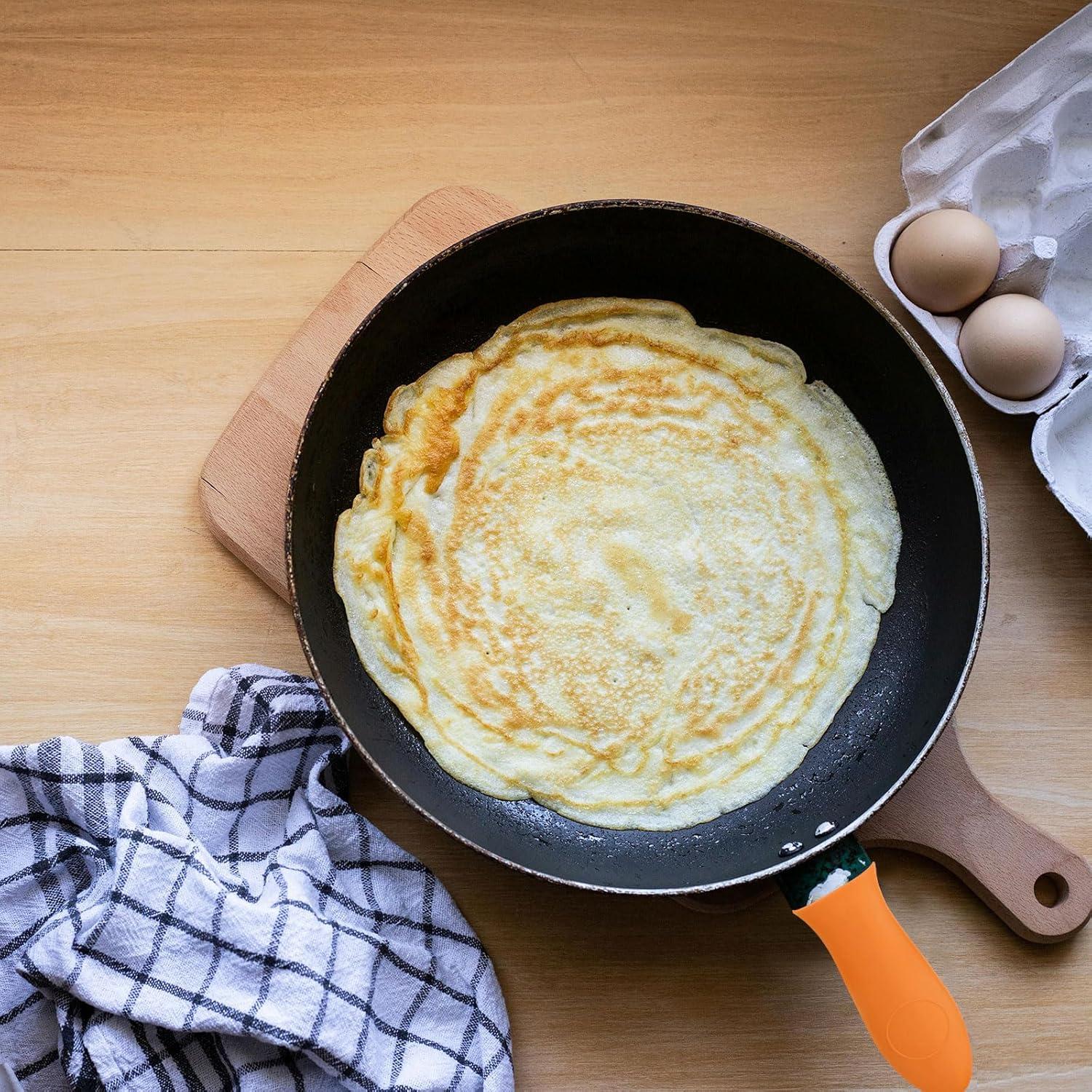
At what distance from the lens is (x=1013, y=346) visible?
4.83ft

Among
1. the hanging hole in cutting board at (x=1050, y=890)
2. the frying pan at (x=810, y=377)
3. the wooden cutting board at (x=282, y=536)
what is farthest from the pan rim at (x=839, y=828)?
the hanging hole in cutting board at (x=1050, y=890)

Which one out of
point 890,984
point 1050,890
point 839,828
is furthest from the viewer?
point 1050,890

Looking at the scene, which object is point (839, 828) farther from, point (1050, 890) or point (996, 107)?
point (996, 107)

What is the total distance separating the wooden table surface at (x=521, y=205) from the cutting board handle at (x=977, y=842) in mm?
72

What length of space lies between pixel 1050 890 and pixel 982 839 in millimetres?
155

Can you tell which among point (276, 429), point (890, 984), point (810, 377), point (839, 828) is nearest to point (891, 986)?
point (890, 984)

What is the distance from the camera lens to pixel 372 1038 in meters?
1.42

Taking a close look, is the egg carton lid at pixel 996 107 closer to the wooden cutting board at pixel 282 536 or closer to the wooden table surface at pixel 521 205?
the wooden table surface at pixel 521 205

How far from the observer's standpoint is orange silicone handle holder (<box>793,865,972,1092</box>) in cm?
131

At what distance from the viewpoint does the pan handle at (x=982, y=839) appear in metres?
1.50

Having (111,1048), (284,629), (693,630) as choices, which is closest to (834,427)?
(693,630)

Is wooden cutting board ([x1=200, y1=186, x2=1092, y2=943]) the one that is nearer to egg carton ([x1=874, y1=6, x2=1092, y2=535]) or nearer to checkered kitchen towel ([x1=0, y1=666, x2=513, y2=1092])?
checkered kitchen towel ([x1=0, y1=666, x2=513, y2=1092])

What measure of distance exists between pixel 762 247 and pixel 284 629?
0.91 meters

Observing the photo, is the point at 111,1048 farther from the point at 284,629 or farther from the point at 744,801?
the point at 744,801
